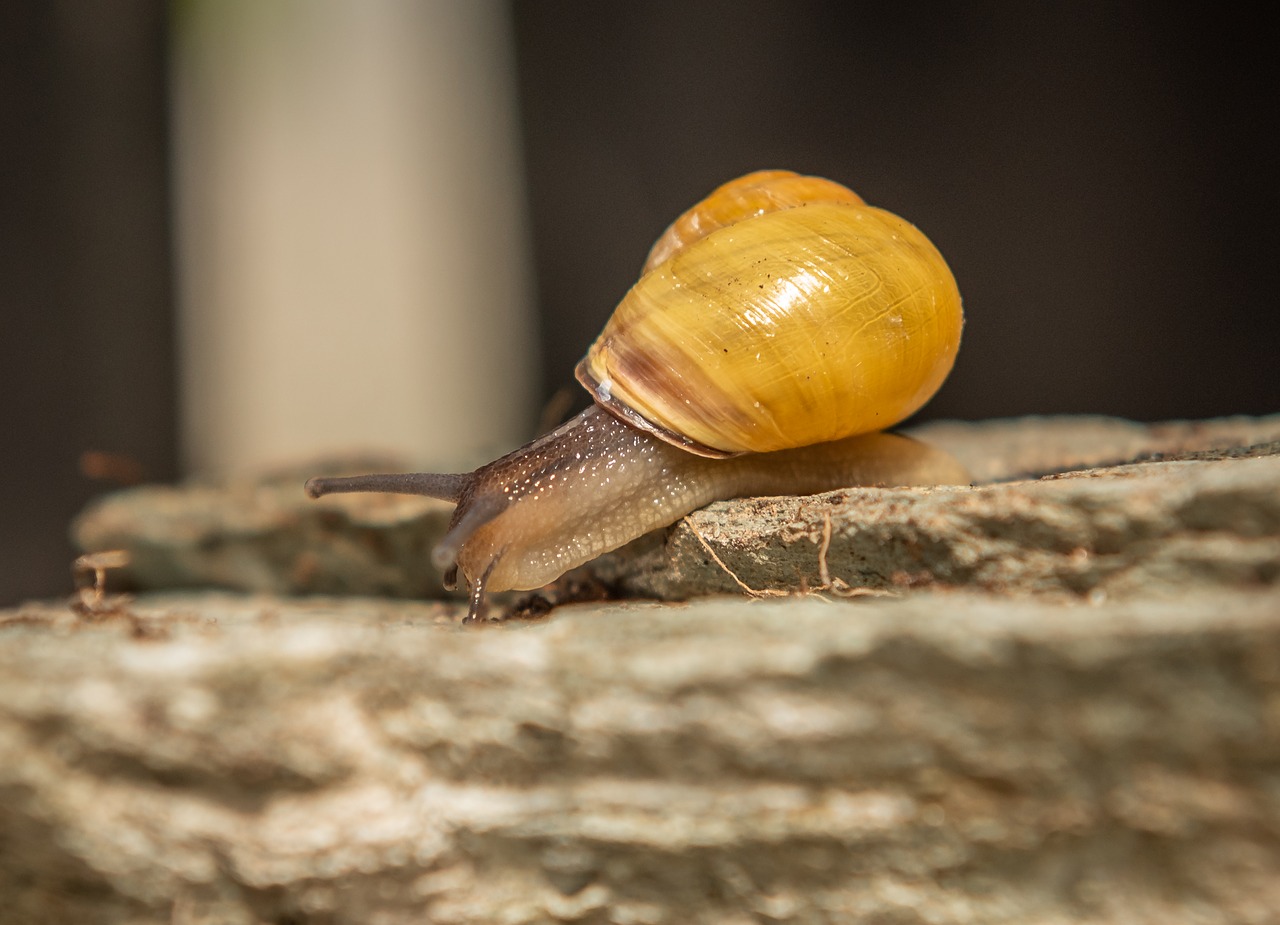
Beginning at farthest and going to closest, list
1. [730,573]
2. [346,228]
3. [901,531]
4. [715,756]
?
1. [346,228]
2. [730,573]
3. [901,531]
4. [715,756]

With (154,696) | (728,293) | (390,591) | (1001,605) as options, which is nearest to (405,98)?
(390,591)

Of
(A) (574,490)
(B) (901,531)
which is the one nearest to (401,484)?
(A) (574,490)

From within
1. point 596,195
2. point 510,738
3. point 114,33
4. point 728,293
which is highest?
point 114,33

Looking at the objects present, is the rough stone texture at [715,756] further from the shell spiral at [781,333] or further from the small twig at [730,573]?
the shell spiral at [781,333]

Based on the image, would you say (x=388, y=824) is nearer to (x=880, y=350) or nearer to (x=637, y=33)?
(x=880, y=350)

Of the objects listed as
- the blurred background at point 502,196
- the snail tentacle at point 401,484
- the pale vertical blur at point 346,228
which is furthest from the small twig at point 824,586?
the pale vertical blur at point 346,228

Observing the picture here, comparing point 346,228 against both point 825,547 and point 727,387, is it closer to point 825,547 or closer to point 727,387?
point 727,387
